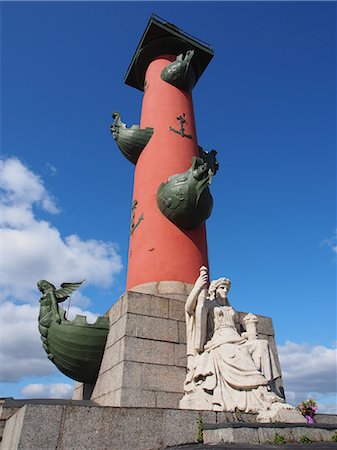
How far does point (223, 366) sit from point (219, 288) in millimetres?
1738

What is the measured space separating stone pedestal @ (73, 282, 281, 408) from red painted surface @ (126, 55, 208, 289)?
3.29 ft

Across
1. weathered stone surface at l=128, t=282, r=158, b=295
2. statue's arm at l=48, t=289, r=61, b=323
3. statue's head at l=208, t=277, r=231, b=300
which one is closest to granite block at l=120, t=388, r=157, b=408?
statue's head at l=208, t=277, r=231, b=300

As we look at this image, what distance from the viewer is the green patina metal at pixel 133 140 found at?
11305 mm

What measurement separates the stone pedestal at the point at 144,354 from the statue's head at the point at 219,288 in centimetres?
71

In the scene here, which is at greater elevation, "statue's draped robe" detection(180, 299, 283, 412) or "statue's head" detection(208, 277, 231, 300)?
"statue's head" detection(208, 277, 231, 300)

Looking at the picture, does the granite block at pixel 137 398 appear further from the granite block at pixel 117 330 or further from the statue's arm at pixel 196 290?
the statue's arm at pixel 196 290

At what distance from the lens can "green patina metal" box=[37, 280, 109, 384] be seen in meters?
7.97

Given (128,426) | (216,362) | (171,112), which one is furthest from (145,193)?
(128,426)

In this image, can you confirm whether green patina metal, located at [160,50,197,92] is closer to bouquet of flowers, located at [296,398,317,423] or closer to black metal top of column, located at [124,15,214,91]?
black metal top of column, located at [124,15,214,91]

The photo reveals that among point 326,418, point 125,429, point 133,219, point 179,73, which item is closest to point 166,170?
point 133,219

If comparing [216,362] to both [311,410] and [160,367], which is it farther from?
[311,410]

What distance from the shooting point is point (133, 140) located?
37.2 ft

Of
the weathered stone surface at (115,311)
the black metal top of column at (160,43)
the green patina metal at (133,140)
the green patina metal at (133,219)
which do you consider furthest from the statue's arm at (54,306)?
the black metal top of column at (160,43)

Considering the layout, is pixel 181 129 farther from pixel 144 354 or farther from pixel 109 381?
pixel 109 381
